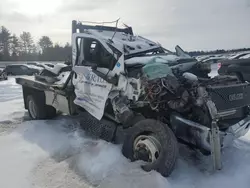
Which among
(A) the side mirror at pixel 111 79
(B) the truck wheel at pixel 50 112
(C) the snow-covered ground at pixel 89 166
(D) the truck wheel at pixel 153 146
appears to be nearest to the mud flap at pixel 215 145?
(C) the snow-covered ground at pixel 89 166

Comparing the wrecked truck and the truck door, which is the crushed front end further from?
the truck door

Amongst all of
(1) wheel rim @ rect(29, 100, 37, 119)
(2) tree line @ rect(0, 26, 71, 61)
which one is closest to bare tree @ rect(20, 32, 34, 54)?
(2) tree line @ rect(0, 26, 71, 61)

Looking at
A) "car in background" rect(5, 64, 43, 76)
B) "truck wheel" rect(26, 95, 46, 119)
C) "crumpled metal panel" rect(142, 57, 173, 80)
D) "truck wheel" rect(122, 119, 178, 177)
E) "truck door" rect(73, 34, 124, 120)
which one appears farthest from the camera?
"car in background" rect(5, 64, 43, 76)

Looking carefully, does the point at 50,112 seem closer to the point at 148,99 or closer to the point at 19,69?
the point at 148,99

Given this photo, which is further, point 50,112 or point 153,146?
point 50,112

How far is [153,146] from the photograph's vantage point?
3.73 metres

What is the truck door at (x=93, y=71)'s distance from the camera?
4.68 meters

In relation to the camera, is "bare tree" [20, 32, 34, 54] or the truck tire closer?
the truck tire

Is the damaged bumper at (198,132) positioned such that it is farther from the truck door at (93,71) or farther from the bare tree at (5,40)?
the bare tree at (5,40)

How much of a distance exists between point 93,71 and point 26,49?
81111 millimetres

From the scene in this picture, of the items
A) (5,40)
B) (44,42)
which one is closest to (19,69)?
(5,40)

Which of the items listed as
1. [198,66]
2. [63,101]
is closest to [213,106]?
[198,66]

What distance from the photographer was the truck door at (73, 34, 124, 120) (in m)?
4.68

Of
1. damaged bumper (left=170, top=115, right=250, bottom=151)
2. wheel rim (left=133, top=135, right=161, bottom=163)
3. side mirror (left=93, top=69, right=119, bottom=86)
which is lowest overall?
wheel rim (left=133, top=135, right=161, bottom=163)
